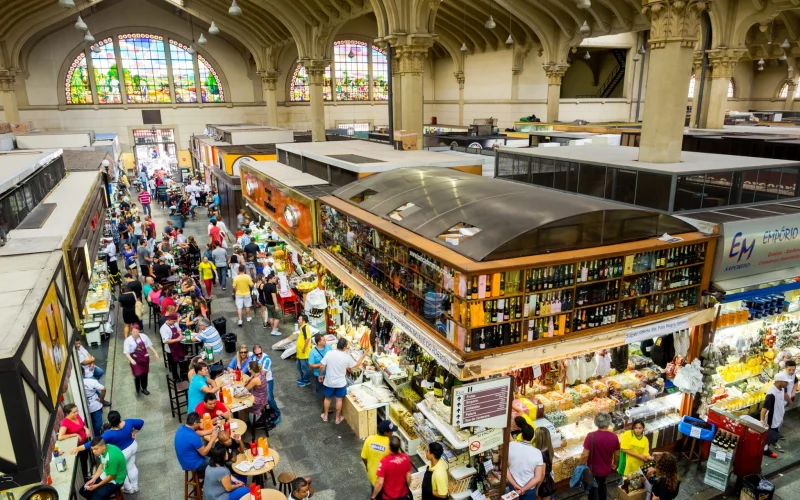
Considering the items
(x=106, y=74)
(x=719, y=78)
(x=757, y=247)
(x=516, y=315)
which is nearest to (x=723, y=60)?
(x=719, y=78)

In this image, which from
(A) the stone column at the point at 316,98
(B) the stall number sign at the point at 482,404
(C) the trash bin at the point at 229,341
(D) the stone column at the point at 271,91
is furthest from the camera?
(D) the stone column at the point at 271,91

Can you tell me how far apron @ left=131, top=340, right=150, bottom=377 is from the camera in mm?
8867

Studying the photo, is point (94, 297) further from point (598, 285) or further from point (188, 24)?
point (188, 24)

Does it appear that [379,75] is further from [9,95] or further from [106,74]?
[9,95]

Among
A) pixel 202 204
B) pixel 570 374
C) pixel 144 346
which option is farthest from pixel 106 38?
pixel 570 374

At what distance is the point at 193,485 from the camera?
22.1 feet

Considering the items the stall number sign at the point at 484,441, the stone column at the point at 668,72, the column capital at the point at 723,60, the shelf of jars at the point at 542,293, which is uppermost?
the column capital at the point at 723,60

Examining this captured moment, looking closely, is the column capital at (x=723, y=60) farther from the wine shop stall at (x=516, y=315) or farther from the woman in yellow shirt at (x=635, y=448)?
the woman in yellow shirt at (x=635, y=448)

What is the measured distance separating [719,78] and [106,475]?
2015 centimetres

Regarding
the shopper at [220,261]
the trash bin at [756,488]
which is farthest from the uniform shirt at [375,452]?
the shopper at [220,261]

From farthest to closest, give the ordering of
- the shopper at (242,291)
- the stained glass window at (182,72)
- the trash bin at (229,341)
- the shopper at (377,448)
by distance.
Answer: the stained glass window at (182,72)
the shopper at (242,291)
the trash bin at (229,341)
the shopper at (377,448)

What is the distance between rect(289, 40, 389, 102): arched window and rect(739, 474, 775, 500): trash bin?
33425 mm

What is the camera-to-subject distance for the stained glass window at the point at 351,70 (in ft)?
116

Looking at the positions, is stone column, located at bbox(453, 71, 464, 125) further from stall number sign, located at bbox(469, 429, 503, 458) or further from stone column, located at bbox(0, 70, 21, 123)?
stall number sign, located at bbox(469, 429, 503, 458)
